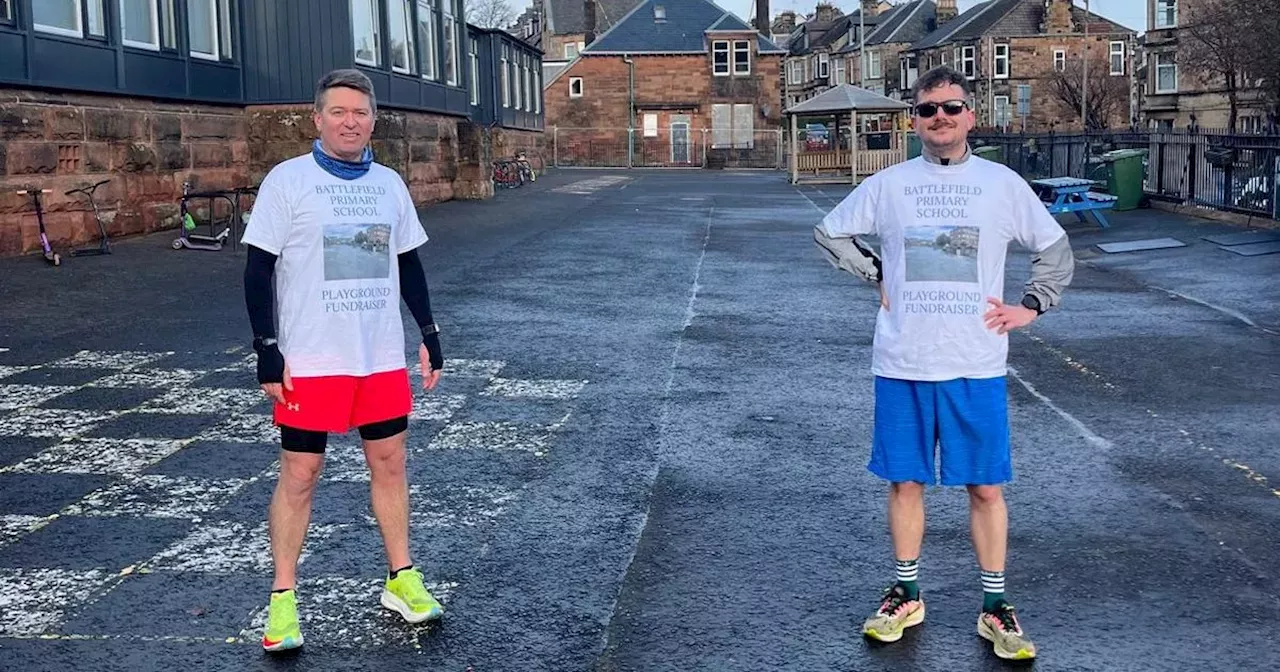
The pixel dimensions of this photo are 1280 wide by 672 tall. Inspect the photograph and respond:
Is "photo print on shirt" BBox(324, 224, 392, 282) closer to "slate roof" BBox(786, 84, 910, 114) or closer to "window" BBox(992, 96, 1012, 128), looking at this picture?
"slate roof" BBox(786, 84, 910, 114)

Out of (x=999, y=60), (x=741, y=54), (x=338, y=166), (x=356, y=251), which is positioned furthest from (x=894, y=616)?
(x=999, y=60)

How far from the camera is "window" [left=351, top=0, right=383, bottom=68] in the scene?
24.4 metres

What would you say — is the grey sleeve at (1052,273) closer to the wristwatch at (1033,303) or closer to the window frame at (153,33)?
the wristwatch at (1033,303)

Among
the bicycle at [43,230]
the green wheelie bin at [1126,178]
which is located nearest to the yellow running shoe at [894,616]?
the bicycle at [43,230]

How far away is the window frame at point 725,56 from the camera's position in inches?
2869

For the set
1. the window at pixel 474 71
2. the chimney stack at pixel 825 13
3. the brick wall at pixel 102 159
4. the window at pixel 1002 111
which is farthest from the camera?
the chimney stack at pixel 825 13

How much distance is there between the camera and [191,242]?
17719 millimetres

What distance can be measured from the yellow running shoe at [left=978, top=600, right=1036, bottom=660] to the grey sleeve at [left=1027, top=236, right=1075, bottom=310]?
3.39 ft

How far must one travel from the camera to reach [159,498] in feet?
20.8

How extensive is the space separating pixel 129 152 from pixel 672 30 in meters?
59.3

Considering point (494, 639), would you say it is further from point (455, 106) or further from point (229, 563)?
point (455, 106)

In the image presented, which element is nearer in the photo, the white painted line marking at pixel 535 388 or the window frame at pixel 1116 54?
the white painted line marking at pixel 535 388

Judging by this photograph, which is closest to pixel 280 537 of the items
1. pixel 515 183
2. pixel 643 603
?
pixel 643 603

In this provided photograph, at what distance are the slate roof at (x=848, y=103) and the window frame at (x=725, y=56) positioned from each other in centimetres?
3130
